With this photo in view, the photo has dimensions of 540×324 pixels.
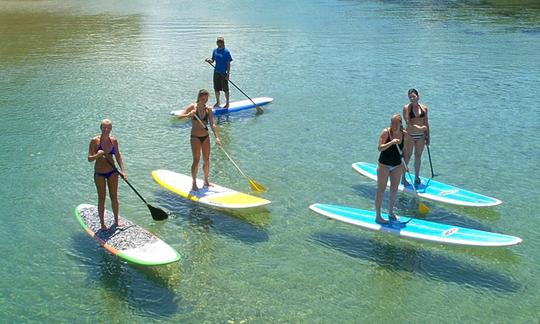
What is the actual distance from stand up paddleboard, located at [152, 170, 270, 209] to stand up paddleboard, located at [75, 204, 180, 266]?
178 cm

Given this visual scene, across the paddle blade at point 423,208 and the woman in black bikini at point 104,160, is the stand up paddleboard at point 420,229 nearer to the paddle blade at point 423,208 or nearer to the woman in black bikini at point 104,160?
the paddle blade at point 423,208

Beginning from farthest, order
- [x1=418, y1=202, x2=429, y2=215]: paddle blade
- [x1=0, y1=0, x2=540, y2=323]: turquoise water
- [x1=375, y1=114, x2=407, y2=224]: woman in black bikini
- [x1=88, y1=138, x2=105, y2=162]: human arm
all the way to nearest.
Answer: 1. [x1=418, y1=202, x2=429, y2=215]: paddle blade
2. [x1=375, y1=114, x2=407, y2=224]: woman in black bikini
3. [x1=88, y1=138, x2=105, y2=162]: human arm
4. [x1=0, y1=0, x2=540, y2=323]: turquoise water

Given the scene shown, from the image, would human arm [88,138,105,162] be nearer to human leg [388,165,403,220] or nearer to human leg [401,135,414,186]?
human leg [388,165,403,220]

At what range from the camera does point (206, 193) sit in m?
12.6

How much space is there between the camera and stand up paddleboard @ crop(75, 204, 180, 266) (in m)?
9.66

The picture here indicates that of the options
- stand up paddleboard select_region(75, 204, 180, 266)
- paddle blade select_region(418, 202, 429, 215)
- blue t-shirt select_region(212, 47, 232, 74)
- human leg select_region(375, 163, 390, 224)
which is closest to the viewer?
stand up paddleboard select_region(75, 204, 180, 266)

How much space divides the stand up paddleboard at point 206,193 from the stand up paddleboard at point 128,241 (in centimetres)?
178

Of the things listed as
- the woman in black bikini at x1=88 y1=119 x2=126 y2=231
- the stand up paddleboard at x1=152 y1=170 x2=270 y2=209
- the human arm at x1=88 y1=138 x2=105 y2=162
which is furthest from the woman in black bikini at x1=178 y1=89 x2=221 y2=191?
the human arm at x1=88 y1=138 x2=105 y2=162

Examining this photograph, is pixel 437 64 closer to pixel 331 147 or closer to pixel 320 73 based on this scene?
pixel 320 73

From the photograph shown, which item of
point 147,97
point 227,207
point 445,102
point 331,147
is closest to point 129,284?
point 227,207

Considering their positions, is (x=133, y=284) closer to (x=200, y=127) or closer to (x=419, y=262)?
(x=200, y=127)

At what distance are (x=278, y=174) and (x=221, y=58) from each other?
665cm

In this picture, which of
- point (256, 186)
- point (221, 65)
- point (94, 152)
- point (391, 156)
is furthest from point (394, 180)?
point (221, 65)

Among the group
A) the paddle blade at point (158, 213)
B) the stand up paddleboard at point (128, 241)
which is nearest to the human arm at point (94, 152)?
the stand up paddleboard at point (128, 241)
